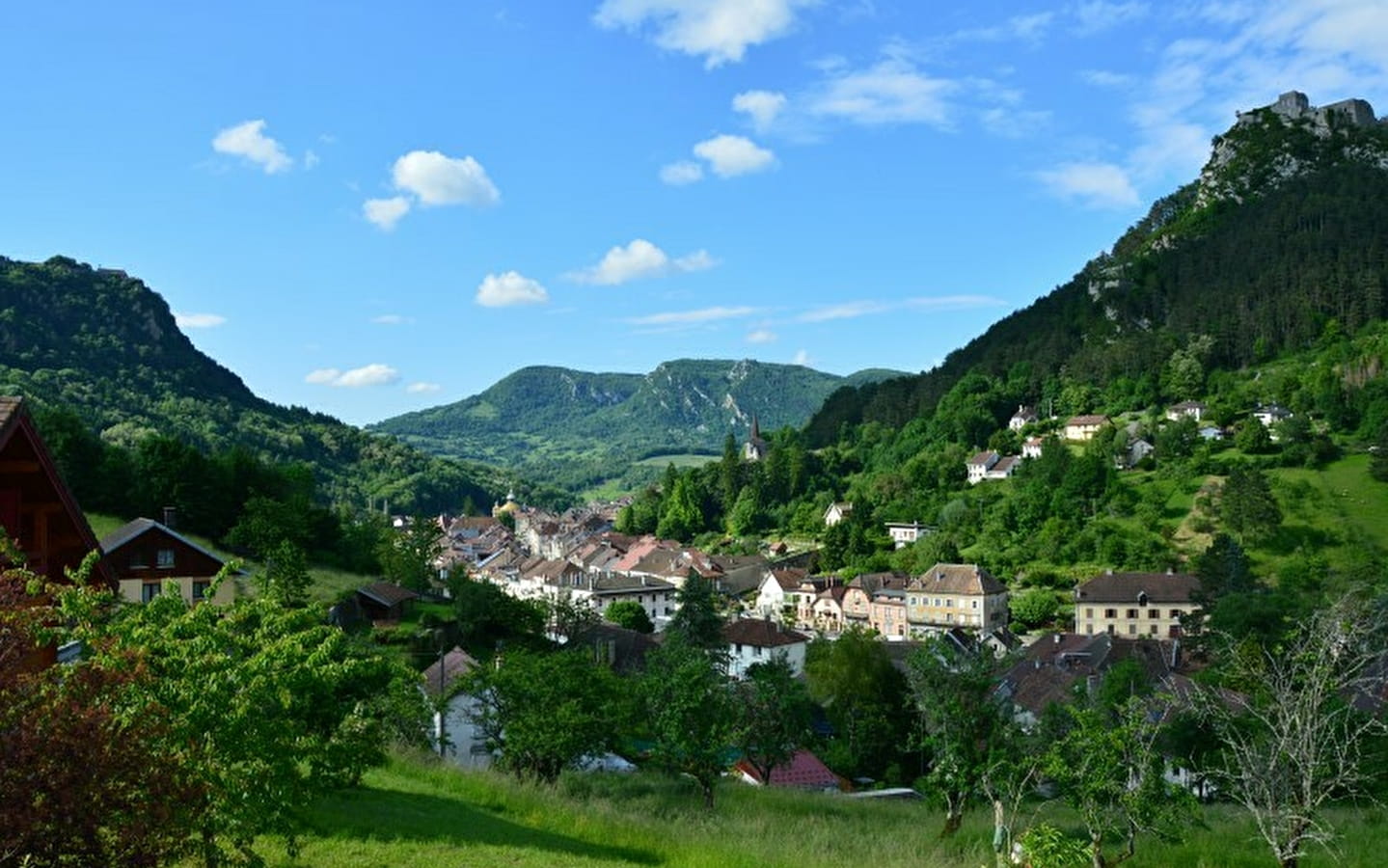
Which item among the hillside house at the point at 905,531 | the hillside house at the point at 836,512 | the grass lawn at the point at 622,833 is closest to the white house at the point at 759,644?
the grass lawn at the point at 622,833

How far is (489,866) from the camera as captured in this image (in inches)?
373

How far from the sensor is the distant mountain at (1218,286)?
11681cm

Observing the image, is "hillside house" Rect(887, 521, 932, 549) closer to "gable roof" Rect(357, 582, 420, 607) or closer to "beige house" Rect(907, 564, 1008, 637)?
"beige house" Rect(907, 564, 1008, 637)

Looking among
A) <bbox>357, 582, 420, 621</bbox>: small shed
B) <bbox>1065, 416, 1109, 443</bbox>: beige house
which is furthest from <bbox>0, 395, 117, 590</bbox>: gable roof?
<bbox>1065, 416, 1109, 443</bbox>: beige house

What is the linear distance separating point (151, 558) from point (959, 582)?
54542 millimetres

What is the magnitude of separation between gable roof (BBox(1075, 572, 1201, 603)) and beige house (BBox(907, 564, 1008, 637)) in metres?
6.25

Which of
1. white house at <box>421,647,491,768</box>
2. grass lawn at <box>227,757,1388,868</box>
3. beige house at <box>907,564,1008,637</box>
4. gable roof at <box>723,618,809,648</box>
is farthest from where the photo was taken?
beige house at <box>907,564,1008,637</box>

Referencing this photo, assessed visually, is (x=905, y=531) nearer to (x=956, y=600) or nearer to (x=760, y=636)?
(x=956, y=600)

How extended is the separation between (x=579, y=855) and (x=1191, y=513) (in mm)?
81132

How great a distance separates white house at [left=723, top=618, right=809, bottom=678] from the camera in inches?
2227

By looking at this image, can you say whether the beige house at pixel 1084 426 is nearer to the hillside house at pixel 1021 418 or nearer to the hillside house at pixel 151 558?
the hillside house at pixel 1021 418

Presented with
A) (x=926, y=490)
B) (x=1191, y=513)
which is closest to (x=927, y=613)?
(x=1191, y=513)

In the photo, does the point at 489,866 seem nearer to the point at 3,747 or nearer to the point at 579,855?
the point at 579,855

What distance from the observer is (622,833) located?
12.6m
